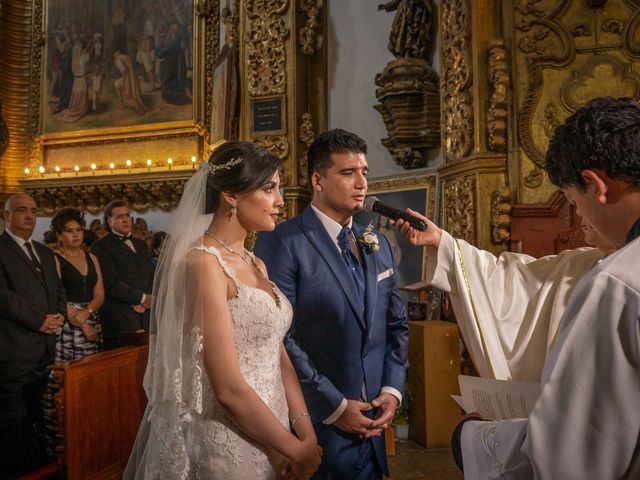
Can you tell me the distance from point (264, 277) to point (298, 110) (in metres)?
4.51

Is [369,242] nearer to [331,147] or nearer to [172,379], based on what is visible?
[331,147]

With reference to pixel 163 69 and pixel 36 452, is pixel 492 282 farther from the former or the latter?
pixel 163 69

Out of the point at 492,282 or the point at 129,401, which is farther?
the point at 129,401

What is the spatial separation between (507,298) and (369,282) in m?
0.56

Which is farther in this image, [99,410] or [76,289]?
[76,289]

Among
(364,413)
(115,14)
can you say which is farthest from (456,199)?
(115,14)

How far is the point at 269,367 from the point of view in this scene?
1870mm

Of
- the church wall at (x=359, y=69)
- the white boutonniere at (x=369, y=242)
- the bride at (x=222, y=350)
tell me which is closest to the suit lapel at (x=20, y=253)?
the bride at (x=222, y=350)

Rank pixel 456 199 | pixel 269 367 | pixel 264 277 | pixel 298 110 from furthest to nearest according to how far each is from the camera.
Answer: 1. pixel 298 110
2. pixel 456 199
3. pixel 264 277
4. pixel 269 367

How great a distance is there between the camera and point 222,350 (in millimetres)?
1691

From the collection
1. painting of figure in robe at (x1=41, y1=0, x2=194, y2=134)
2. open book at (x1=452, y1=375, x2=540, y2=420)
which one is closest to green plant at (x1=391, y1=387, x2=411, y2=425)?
open book at (x1=452, y1=375, x2=540, y2=420)

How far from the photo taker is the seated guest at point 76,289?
4316 millimetres

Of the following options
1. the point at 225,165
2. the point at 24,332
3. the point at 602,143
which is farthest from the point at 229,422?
the point at 24,332

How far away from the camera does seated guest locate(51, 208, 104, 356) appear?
432 cm
